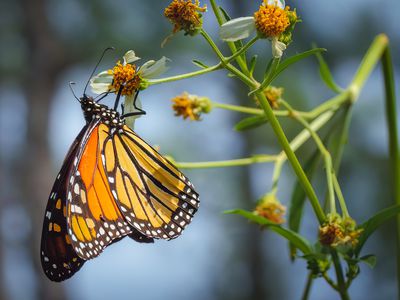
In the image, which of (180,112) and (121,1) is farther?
(121,1)

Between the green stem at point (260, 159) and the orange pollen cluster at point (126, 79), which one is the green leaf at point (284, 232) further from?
the orange pollen cluster at point (126, 79)

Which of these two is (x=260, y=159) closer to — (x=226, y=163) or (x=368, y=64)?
(x=226, y=163)

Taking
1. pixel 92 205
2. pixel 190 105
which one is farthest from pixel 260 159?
pixel 92 205

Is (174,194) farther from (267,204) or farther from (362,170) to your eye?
(362,170)

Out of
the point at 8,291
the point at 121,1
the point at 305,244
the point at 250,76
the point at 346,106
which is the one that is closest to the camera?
the point at 250,76

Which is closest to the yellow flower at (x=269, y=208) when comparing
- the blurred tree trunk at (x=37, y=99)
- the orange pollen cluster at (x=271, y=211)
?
the orange pollen cluster at (x=271, y=211)

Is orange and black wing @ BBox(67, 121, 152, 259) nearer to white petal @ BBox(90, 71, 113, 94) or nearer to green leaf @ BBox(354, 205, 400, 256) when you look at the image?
white petal @ BBox(90, 71, 113, 94)

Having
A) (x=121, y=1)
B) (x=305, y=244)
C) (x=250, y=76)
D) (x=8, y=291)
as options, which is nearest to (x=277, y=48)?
(x=250, y=76)
